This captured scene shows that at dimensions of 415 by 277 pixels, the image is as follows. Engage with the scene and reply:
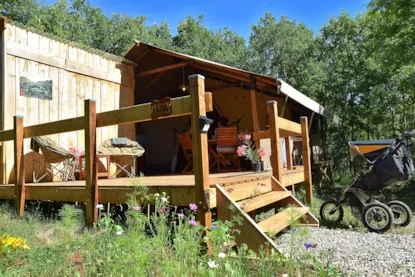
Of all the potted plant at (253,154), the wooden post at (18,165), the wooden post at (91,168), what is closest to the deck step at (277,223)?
the wooden post at (91,168)

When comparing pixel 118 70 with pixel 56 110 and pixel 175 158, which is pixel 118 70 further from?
pixel 175 158

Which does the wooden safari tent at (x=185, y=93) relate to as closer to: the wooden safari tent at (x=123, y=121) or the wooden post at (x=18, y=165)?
the wooden safari tent at (x=123, y=121)

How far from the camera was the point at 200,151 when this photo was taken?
111 inches

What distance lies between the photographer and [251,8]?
21547 millimetres

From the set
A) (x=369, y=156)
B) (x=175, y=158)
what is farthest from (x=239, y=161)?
(x=369, y=156)

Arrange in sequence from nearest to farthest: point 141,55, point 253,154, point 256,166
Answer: point 253,154
point 256,166
point 141,55

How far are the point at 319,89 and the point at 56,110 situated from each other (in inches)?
433

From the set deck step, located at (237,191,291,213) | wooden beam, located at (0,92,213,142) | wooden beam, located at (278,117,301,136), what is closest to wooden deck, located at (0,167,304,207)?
deck step, located at (237,191,291,213)

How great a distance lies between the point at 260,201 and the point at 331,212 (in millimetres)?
1781

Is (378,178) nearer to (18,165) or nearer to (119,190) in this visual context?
(119,190)

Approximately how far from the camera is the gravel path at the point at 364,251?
2.64m

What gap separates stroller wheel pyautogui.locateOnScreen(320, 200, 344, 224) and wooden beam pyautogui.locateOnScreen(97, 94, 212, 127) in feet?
9.42

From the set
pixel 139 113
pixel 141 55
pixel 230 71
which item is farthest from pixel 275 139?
pixel 141 55

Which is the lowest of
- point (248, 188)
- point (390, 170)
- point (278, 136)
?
point (248, 188)
